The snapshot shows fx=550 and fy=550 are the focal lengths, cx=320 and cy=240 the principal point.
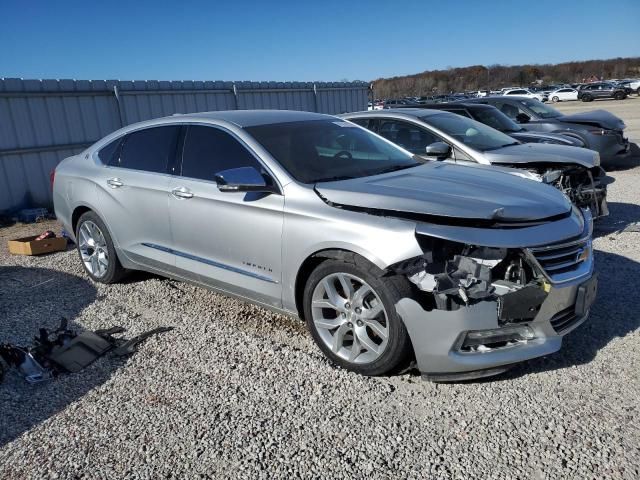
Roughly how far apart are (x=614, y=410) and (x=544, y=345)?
0.49 metres

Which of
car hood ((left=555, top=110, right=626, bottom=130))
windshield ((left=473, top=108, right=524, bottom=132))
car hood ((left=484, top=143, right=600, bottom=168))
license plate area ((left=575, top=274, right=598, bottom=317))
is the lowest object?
license plate area ((left=575, top=274, right=598, bottom=317))

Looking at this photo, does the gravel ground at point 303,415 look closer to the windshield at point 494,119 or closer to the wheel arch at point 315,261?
the wheel arch at point 315,261

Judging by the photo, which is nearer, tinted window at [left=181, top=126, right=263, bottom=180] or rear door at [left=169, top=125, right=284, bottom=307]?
rear door at [left=169, top=125, right=284, bottom=307]

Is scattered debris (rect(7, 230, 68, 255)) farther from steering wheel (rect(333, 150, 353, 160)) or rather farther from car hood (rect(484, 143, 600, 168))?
car hood (rect(484, 143, 600, 168))

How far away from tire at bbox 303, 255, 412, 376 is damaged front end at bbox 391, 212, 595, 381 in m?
0.09

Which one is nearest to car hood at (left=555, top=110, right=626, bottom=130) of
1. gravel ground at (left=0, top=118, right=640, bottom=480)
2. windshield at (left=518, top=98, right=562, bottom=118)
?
windshield at (left=518, top=98, right=562, bottom=118)

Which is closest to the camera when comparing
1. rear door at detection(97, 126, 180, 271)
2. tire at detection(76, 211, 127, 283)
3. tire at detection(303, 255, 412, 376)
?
tire at detection(303, 255, 412, 376)

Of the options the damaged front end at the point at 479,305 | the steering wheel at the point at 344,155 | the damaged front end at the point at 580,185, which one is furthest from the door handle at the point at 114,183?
the damaged front end at the point at 580,185

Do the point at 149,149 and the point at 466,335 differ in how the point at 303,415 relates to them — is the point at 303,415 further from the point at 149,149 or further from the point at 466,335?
the point at 149,149

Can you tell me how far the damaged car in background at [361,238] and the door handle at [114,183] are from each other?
1.0 inches

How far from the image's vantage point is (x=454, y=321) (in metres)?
3.11

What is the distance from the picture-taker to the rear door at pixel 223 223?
390cm

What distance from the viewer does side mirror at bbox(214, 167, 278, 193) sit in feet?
12.5

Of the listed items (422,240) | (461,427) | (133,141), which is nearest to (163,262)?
(133,141)
